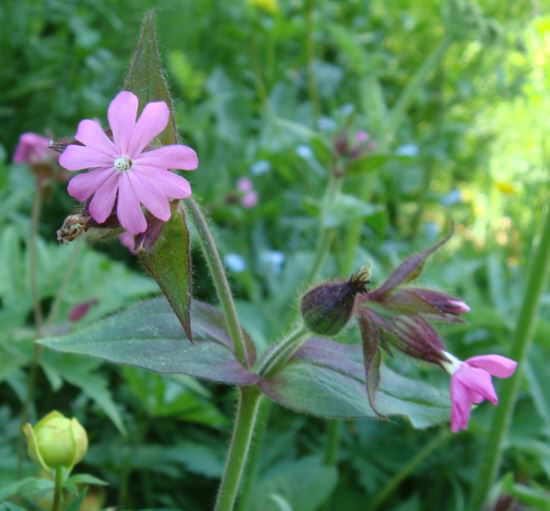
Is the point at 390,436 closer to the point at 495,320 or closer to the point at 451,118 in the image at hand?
the point at 495,320

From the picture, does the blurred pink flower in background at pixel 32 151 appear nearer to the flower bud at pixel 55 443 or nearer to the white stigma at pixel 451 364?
the flower bud at pixel 55 443

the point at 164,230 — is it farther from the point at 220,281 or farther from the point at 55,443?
the point at 55,443

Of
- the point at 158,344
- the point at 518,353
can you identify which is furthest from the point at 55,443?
the point at 518,353

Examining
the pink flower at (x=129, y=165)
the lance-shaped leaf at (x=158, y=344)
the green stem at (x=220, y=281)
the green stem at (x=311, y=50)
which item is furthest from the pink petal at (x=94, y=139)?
the green stem at (x=311, y=50)

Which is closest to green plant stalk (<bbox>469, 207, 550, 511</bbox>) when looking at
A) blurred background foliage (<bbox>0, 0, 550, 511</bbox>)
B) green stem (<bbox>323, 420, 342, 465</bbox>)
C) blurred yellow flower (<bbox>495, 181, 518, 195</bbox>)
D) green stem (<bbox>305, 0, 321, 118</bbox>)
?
blurred background foliage (<bbox>0, 0, 550, 511</bbox>)

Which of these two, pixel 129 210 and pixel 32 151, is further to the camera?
pixel 32 151

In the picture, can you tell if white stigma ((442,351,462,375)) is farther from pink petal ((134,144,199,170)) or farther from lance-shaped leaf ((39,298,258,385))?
pink petal ((134,144,199,170))

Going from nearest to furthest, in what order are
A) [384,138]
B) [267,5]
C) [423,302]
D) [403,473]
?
[423,302] → [403,473] → [384,138] → [267,5]
